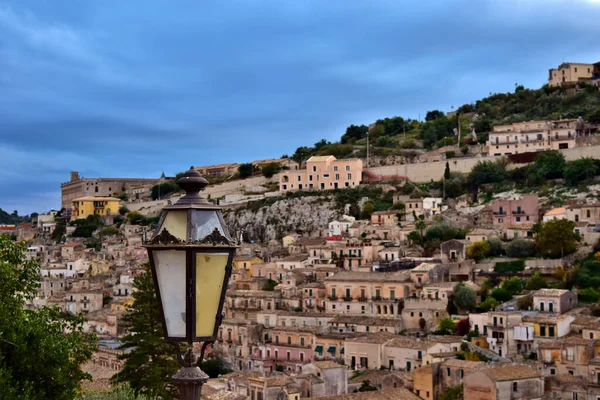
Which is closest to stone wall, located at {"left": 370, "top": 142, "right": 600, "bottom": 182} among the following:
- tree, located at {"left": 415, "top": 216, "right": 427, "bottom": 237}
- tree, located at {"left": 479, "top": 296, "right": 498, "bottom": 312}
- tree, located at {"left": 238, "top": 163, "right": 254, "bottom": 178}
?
tree, located at {"left": 415, "top": 216, "right": 427, "bottom": 237}

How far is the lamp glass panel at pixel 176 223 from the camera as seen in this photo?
4.16 meters

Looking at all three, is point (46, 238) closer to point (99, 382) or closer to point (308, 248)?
point (308, 248)

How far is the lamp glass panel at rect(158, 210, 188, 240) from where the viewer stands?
416cm

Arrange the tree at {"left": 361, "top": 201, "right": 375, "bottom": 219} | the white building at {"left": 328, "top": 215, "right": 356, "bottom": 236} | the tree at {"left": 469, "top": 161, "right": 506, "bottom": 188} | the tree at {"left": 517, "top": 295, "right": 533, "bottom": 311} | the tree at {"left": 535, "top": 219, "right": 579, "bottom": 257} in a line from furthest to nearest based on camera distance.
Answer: the tree at {"left": 469, "top": 161, "right": 506, "bottom": 188}
the tree at {"left": 361, "top": 201, "right": 375, "bottom": 219}
the white building at {"left": 328, "top": 215, "right": 356, "bottom": 236}
the tree at {"left": 535, "top": 219, "right": 579, "bottom": 257}
the tree at {"left": 517, "top": 295, "right": 533, "bottom": 311}

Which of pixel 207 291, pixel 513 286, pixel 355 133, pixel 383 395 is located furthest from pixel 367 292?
pixel 355 133

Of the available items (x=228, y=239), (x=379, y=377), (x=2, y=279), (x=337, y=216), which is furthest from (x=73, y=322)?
(x=337, y=216)

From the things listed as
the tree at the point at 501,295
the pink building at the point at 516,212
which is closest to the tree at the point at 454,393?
the tree at the point at 501,295

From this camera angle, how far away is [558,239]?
4028 centimetres

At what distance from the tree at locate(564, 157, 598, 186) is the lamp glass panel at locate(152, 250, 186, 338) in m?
52.2

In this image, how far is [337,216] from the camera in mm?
59781

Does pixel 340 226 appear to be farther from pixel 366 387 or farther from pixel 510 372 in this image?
pixel 510 372

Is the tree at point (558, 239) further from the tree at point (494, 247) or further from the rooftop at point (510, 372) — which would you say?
the rooftop at point (510, 372)

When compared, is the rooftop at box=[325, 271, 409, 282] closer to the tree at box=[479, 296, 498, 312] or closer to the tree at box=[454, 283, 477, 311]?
the tree at box=[454, 283, 477, 311]

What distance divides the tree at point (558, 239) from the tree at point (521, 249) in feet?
3.79
